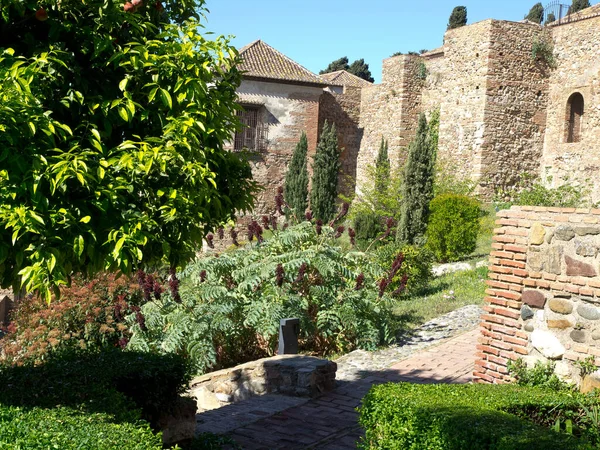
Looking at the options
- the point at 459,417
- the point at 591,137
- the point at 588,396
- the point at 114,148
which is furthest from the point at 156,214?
the point at 591,137

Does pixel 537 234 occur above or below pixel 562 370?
above

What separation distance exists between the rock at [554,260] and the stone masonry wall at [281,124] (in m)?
19.0

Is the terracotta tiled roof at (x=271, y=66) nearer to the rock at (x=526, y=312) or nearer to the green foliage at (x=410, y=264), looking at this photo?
the green foliage at (x=410, y=264)

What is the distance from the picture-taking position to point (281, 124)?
24.7m

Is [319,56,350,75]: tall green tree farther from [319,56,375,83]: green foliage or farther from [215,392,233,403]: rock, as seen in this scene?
[215,392,233,403]: rock

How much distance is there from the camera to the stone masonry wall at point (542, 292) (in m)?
5.30

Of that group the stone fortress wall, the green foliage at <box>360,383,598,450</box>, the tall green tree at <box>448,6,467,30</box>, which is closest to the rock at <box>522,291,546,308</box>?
the green foliage at <box>360,383,598,450</box>

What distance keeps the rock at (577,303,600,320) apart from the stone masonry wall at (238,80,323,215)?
1926 cm

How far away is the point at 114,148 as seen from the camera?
359 centimetres

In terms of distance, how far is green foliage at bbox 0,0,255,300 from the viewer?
3.17 metres

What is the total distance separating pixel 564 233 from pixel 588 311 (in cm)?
66

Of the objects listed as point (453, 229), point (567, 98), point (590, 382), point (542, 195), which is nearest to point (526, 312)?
point (590, 382)

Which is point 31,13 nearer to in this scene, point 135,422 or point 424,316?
point 135,422

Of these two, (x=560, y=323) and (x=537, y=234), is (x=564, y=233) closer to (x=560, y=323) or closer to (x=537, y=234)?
(x=537, y=234)
